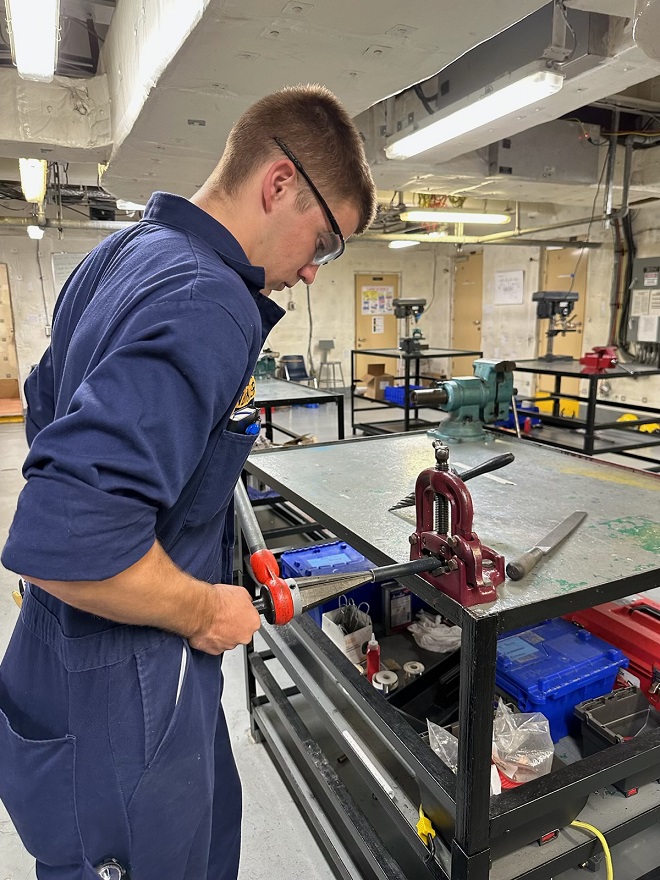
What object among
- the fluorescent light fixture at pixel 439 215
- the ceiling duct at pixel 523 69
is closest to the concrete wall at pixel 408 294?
the fluorescent light fixture at pixel 439 215

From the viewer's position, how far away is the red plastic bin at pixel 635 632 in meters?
1.33

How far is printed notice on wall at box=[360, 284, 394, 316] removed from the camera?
940cm

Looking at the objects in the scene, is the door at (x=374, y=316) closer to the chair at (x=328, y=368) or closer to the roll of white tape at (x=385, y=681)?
the chair at (x=328, y=368)

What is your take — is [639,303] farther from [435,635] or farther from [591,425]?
[435,635]

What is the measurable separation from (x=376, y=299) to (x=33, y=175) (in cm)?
624

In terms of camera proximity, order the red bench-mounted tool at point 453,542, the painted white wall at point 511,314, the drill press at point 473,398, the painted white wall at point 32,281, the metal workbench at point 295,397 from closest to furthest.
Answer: the red bench-mounted tool at point 453,542
the drill press at point 473,398
the metal workbench at point 295,397
the painted white wall at point 32,281
the painted white wall at point 511,314

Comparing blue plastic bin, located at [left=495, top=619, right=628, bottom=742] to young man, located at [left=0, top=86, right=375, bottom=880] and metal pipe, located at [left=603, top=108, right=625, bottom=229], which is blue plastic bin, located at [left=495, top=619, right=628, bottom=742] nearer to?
young man, located at [left=0, top=86, right=375, bottom=880]

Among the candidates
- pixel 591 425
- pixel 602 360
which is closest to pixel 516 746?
pixel 591 425

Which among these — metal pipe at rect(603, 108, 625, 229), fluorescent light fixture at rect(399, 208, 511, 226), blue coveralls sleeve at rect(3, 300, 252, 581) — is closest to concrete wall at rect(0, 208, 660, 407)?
fluorescent light fixture at rect(399, 208, 511, 226)

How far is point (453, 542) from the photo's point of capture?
0.89 metres

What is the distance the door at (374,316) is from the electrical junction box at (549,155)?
5.33 m

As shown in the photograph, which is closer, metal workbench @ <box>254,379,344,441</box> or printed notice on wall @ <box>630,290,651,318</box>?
metal workbench @ <box>254,379,344,441</box>

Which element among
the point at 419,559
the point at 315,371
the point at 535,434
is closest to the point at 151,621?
the point at 419,559

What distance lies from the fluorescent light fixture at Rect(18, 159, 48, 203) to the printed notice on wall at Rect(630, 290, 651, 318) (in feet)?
18.1
